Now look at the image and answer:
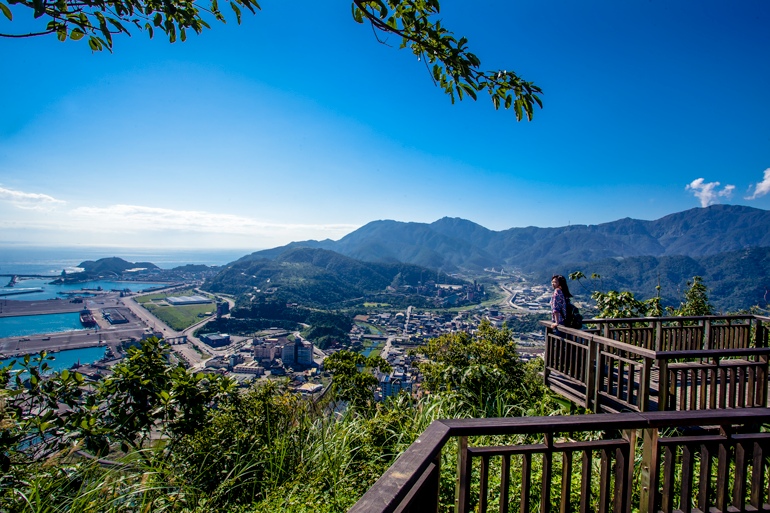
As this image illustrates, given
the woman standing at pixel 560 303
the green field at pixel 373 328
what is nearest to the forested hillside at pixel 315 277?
the green field at pixel 373 328

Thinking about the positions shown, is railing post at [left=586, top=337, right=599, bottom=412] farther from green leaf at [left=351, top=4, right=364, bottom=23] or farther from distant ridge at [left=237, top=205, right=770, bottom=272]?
distant ridge at [left=237, top=205, right=770, bottom=272]

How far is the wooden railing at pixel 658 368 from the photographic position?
281 cm

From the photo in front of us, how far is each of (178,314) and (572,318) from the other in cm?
3495

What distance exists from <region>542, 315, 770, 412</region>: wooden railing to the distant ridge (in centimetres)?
6635

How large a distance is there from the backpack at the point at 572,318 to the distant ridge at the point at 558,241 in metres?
68.2

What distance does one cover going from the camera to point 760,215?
7306 centimetres

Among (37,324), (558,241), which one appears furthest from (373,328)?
(558,241)

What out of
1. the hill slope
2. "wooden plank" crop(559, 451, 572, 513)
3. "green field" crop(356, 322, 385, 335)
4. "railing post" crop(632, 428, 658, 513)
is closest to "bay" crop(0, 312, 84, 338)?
"green field" crop(356, 322, 385, 335)

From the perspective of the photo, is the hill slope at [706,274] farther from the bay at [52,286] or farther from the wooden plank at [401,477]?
the bay at [52,286]

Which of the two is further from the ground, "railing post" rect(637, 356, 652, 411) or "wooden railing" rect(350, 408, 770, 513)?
"wooden railing" rect(350, 408, 770, 513)

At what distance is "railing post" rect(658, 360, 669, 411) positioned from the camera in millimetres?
2764

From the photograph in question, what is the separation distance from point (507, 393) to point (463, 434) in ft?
10.4

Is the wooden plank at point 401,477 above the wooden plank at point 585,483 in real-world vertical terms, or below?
above

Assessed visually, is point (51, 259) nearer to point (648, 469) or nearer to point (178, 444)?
point (178, 444)
